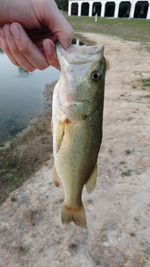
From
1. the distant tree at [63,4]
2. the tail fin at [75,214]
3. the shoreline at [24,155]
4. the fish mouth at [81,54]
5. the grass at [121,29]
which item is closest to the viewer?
the fish mouth at [81,54]

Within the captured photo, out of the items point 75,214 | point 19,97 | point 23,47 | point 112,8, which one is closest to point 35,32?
point 23,47

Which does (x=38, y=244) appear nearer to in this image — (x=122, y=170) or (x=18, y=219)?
(x=18, y=219)

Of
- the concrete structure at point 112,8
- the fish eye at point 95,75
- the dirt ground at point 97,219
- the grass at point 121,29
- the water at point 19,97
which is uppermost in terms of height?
the fish eye at point 95,75

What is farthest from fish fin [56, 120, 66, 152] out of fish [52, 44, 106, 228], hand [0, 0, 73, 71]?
hand [0, 0, 73, 71]

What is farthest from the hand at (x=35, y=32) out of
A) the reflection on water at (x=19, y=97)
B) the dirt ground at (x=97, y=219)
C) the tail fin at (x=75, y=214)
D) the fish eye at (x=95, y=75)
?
the reflection on water at (x=19, y=97)

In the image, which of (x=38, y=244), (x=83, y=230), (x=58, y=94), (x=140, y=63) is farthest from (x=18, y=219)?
(x=140, y=63)

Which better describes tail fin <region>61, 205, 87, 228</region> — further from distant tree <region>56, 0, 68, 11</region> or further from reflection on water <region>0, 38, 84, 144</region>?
distant tree <region>56, 0, 68, 11</region>

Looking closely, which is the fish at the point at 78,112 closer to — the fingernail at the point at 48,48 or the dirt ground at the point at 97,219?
the fingernail at the point at 48,48
